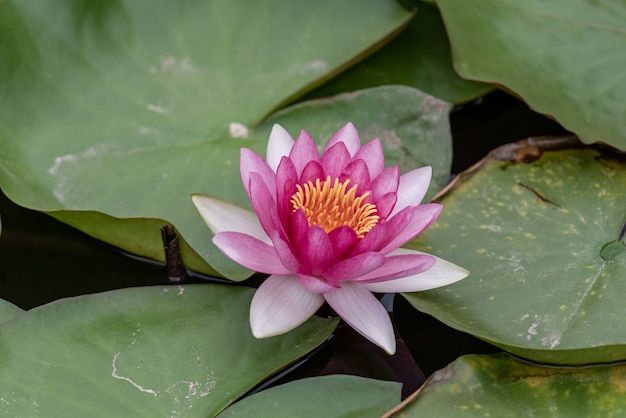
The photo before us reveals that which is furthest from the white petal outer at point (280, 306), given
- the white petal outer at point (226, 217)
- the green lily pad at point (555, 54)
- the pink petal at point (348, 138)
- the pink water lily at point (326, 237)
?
the green lily pad at point (555, 54)

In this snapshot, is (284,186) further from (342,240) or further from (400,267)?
(400,267)

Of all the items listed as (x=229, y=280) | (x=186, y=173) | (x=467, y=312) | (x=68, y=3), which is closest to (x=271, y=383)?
(x=229, y=280)

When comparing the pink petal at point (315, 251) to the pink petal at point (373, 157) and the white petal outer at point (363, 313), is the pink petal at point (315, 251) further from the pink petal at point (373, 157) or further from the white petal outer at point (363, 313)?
the pink petal at point (373, 157)

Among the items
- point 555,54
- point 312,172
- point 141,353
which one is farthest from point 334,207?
point 555,54

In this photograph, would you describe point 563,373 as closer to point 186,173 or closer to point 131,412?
point 131,412

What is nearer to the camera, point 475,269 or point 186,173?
point 475,269
